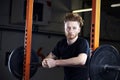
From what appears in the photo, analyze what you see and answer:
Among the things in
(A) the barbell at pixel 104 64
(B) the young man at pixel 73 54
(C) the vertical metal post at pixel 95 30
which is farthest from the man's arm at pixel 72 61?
(C) the vertical metal post at pixel 95 30

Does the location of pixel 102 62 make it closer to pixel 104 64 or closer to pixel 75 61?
pixel 104 64

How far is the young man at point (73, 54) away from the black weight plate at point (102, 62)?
10 cm

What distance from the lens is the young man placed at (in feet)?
8.06

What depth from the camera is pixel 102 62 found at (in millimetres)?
2760

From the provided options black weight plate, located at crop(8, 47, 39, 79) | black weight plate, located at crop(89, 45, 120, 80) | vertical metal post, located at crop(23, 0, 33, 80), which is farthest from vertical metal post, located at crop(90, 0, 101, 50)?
black weight plate, located at crop(8, 47, 39, 79)

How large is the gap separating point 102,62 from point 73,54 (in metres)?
0.36

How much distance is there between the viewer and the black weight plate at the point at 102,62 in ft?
8.63

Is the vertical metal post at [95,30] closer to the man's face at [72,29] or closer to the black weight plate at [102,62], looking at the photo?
the black weight plate at [102,62]

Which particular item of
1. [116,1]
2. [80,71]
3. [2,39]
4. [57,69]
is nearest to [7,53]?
[2,39]

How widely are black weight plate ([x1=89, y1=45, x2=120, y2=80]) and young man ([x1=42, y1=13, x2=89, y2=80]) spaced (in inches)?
4.1

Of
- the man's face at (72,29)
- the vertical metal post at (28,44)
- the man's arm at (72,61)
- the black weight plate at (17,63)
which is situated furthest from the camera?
the black weight plate at (17,63)

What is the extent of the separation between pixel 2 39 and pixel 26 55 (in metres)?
3.30

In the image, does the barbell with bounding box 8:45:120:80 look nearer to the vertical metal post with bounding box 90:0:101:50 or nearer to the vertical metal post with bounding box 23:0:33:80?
the vertical metal post with bounding box 90:0:101:50

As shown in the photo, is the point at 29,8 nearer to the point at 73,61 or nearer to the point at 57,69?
the point at 73,61
